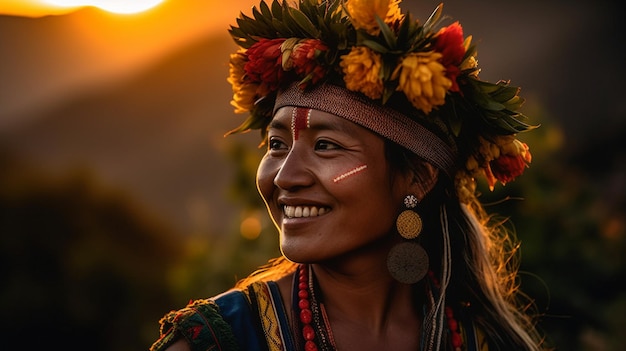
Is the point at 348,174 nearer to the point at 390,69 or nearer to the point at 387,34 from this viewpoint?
the point at 390,69

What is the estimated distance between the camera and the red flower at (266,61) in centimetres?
310

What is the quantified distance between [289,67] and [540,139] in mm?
4360

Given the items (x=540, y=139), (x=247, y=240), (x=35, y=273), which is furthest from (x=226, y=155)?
(x=35, y=273)

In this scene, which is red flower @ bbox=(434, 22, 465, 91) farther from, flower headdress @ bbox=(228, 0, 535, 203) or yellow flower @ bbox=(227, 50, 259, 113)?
yellow flower @ bbox=(227, 50, 259, 113)

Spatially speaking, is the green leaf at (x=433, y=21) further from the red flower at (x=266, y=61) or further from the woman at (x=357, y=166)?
the red flower at (x=266, y=61)

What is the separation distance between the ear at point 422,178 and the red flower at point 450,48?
38cm

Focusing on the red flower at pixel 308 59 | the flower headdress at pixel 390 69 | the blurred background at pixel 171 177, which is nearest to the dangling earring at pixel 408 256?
the flower headdress at pixel 390 69

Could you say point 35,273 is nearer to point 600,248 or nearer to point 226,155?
point 226,155

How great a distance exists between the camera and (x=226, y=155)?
7539 mm

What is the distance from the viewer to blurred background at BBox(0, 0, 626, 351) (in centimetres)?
671

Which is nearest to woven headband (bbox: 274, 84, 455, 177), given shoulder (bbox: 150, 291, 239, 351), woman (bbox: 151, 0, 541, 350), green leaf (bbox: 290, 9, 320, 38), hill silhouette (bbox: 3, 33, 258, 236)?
woman (bbox: 151, 0, 541, 350)

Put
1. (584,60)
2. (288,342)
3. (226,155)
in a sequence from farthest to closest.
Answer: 1. (584,60)
2. (226,155)
3. (288,342)

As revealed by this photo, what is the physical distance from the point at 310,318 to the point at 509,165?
1056 millimetres

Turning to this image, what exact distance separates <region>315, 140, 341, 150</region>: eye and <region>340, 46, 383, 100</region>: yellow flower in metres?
0.24
